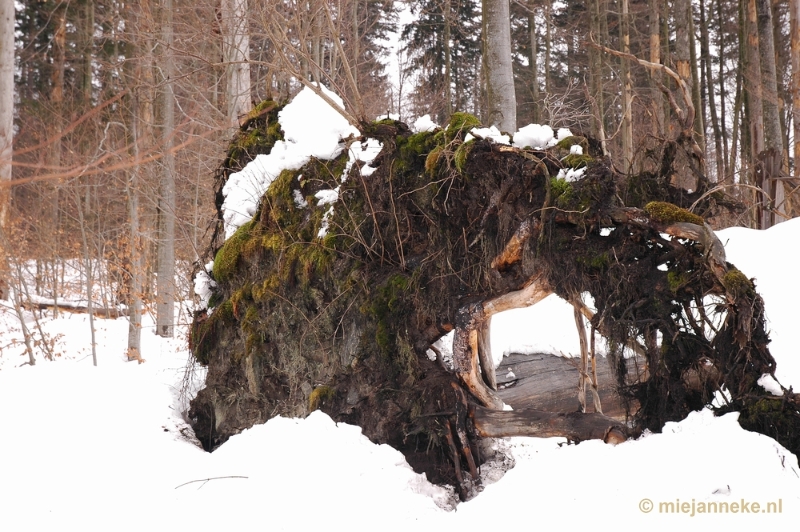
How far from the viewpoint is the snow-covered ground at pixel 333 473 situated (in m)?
2.75

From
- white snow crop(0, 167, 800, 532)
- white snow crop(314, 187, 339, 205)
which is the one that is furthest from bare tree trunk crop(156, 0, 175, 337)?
white snow crop(314, 187, 339, 205)

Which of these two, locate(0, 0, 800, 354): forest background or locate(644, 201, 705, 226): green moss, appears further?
locate(0, 0, 800, 354): forest background

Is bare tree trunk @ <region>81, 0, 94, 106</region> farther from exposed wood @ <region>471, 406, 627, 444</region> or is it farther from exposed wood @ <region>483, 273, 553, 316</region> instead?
exposed wood @ <region>471, 406, 627, 444</region>

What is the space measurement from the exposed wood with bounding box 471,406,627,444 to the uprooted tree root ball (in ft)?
0.04

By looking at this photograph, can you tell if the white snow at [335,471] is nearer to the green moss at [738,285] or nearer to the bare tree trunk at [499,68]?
the green moss at [738,285]

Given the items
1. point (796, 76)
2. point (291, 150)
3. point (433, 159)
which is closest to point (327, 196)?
point (291, 150)

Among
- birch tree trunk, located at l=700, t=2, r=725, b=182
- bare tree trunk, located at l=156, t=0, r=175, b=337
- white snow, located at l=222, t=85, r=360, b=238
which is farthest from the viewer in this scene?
birch tree trunk, located at l=700, t=2, r=725, b=182

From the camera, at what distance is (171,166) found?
1018 cm

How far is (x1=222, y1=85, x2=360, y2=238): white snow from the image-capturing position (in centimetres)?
509

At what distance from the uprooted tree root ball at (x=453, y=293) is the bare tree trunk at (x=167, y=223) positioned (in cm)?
497

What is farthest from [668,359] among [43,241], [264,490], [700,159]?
[43,241]

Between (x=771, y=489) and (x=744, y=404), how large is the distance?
19.4 inches

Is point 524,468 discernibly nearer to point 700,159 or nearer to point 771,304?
point 700,159

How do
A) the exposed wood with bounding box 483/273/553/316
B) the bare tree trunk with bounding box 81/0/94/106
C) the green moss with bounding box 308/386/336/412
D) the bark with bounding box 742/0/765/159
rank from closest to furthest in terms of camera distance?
the exposed wood with bounding box 483/273/553/316, the green moss with bounding box 308/386/336/412, the bark with bounding box 742/0/765/159, the bare tree trunk with bounding box 81/0/94/106
